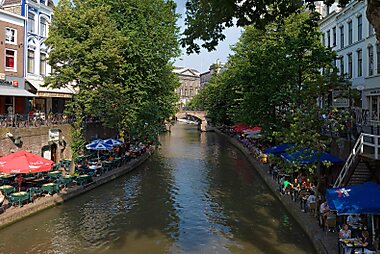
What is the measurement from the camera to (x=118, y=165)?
2892 cm

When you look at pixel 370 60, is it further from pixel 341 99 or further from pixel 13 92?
pixel 13 92

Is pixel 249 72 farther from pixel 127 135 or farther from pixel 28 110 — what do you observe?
pixel 28 110

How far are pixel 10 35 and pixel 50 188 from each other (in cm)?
1677

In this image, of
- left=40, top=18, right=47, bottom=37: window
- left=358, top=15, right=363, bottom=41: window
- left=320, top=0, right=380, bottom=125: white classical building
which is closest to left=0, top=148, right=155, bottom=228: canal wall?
left=40, top=18, right=47, bottom=37: window

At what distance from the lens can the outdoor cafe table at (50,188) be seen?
62.3 ft

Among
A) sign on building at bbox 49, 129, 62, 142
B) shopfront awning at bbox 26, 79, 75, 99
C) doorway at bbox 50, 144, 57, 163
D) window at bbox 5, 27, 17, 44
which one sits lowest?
doorway at bbox 50, 144, 57, 163

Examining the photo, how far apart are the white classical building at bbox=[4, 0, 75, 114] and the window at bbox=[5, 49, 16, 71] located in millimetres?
1178

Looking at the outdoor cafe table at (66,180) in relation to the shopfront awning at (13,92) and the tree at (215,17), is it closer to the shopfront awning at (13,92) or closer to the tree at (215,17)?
the shopfront awning at (13,92)

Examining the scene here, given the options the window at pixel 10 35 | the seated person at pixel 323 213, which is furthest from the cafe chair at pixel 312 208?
the window at pixel 10 35

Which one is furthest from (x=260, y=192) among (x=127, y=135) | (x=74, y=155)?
(x=127, y=135)

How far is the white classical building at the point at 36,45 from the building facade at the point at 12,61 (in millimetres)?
704

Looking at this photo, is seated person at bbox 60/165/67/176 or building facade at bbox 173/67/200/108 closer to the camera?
seated person at bbox 60/165/67/176

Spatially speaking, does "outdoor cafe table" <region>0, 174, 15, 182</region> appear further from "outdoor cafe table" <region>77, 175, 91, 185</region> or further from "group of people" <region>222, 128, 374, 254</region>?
"group of people" <region>222, 128, 374, 254</region>

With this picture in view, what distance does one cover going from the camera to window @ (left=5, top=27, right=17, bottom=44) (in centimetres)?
2961
